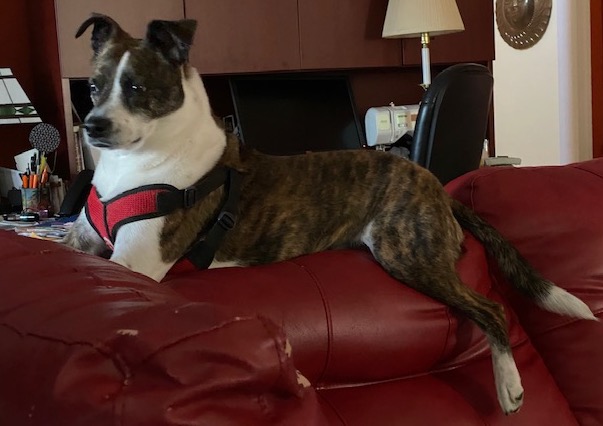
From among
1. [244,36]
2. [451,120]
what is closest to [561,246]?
[451,120]

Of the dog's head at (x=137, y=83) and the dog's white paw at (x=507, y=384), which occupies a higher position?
the dog's head at (x=137, y=83)

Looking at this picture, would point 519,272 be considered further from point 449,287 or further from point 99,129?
point 99,129

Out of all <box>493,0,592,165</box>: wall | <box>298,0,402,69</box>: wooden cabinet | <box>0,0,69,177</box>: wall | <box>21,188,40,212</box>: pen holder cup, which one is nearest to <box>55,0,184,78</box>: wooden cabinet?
<box>0,0,69,177</box>: wall

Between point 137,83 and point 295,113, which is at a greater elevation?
point 137,83

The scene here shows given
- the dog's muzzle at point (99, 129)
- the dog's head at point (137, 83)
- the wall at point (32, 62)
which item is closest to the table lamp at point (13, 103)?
the wall at point (32, 62)

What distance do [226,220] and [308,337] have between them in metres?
0.39

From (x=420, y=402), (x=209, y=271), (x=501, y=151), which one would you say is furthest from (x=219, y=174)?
(x=501, y=151)

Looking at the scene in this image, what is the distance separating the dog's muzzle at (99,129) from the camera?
1.43m

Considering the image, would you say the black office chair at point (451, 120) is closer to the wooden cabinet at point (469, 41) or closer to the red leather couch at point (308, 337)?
the wooden cabinet at point (469, 41)

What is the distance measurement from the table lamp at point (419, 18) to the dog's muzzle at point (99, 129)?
2098mm

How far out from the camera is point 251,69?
3.15m

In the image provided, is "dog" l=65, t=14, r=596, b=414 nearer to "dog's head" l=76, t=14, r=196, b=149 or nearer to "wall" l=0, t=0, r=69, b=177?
"dog's head" l=76, t=14, r=196, b=149

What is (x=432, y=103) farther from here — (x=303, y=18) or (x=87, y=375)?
(x=87, y=375)

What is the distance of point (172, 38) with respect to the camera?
4.90 feet
